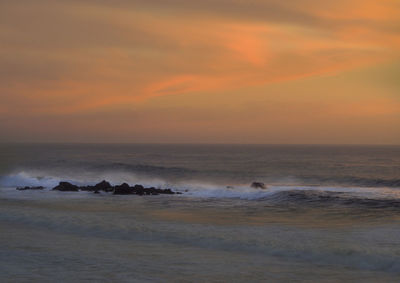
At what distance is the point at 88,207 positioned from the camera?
27516 mm

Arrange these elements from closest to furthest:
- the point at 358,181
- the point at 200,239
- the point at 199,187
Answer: the point at 200,239, the point at 199,187, the point at 358,181

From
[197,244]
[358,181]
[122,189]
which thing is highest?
[358,181]

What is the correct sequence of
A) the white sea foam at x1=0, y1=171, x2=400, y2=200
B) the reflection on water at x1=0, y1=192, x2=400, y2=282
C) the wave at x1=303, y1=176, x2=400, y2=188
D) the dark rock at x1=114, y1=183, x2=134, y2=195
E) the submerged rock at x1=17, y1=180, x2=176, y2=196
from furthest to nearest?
the wave at x1=303, y1=176, x2=400, y2=188 → the submerged rock at x1=17, y1=180, x2=176, y2=196 → the dark rock at x1=114, y1=183, x2=134, y2=195 → the white sea foam at x1=0, y1=171, x2=400, y2=200 → the reflection on water at x1=0, y1=192, x2=400, y2=282

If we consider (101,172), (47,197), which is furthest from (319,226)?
(101,172)

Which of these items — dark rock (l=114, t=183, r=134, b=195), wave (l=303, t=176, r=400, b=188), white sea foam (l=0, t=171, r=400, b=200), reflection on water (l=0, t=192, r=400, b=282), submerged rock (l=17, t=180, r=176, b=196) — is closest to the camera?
reflection on water (l=0, t=192, r=400, b=282)

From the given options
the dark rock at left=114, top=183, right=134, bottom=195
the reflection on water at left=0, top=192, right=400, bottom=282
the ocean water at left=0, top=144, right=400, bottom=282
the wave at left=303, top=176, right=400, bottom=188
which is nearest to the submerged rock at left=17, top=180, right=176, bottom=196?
the dark rock at left=114, top=183, right=134, bottom=195

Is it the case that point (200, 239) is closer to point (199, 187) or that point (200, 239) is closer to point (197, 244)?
point (197, 244)

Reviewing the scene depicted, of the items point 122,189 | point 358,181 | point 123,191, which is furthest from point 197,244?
point 358,181

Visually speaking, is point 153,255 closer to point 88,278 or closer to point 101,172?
point 88,278

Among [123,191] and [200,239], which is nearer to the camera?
[200,239]

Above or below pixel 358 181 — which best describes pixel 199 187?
below

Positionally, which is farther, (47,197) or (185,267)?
(47,197)

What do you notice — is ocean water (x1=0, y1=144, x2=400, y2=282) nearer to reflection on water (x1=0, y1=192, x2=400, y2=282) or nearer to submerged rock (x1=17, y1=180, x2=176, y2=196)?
reflection on water (x1=0, y1=192, x2=400, y2=282)

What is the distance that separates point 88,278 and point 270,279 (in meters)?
4.50
